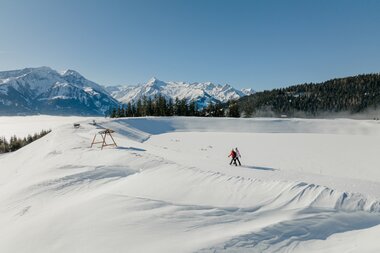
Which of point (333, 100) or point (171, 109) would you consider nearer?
point (171, 109)

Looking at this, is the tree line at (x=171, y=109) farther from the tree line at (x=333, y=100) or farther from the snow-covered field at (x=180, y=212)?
the snow-covered field at (x=180, y=212)

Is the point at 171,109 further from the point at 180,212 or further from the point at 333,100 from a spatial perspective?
the point at 333,100

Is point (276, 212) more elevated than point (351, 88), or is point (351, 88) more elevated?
point (351, 88)

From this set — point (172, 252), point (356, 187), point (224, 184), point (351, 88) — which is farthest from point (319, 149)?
point (351, 88)

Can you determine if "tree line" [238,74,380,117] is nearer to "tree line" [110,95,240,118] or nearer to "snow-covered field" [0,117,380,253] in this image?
"tree line" [110,95,240,118]

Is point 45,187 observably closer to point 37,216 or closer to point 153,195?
point 37,216

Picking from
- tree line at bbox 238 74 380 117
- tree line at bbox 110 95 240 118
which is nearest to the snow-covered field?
tree line at bbox 110 95 240 118

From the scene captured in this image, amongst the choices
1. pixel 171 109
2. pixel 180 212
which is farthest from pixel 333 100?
pixel 180 212

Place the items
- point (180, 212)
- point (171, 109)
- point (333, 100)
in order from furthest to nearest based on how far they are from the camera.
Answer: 1. point (333, 100)
2. point (171, 109)
3. point (180, 212)

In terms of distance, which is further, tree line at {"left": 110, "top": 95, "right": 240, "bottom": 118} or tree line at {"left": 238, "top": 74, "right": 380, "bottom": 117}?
tree line at {"left": 238, "top": 74, "right": 380, "bottom": 117}

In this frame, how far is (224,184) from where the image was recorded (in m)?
15.6

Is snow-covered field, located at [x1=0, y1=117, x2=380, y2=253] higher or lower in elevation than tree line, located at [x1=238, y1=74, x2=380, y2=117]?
lower

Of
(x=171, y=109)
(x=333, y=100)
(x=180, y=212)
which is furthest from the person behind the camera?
(x=333, y=100)

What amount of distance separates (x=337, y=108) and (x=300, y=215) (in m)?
189
